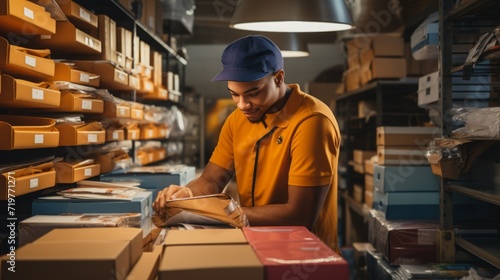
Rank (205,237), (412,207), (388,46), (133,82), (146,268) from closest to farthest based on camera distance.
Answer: (146,268)
(205,237)
(412,207)
(133,82)
(388,46)

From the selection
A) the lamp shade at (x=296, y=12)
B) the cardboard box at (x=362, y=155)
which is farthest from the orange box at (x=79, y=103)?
the cardboard box at (x=362, y=155)

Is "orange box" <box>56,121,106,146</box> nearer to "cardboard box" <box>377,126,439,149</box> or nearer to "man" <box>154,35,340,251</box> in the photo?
"man" <box>154,35,340,251</box>

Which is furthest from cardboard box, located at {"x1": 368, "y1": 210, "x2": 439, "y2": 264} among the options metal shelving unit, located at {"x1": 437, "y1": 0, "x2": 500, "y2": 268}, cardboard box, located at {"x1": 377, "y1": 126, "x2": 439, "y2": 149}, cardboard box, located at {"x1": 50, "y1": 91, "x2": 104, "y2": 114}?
cardboard box, located at {"x1": 50, "y1": 91, "x2": 104, "y2": 114}

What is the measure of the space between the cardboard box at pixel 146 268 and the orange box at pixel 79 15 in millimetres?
1467

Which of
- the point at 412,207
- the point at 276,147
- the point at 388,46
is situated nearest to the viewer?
the point at 276,147

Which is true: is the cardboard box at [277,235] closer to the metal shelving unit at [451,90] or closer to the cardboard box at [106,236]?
the cardboard box at [106,236]

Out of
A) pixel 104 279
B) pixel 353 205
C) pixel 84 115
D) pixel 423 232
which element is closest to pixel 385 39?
pixel 353 205

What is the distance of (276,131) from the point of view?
7.22ft

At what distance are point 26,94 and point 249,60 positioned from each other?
0.82 meters

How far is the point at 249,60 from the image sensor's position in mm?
2066

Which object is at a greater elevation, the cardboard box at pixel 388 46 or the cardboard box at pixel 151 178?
the cardboard box at pixel 388 46

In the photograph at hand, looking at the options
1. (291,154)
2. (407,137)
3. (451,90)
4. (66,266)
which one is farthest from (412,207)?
(66,266)

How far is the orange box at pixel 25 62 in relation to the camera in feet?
6.11

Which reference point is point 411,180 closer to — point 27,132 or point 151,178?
point 151,178
